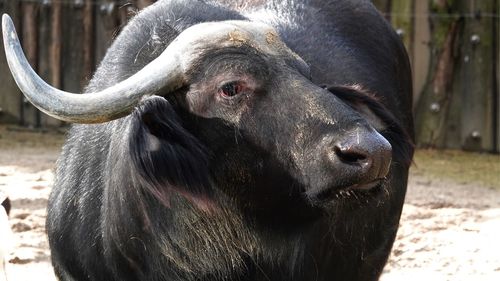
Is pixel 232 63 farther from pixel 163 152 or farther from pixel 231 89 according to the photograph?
pixel 163 152

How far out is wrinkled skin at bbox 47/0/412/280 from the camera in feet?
15.7

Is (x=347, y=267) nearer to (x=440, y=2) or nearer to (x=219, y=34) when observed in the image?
(x=219, y=34)

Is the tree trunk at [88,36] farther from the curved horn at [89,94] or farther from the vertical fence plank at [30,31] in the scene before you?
the curved horn at [89,94]

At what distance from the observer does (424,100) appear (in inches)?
495

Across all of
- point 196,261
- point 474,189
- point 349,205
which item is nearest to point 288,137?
point 349,205

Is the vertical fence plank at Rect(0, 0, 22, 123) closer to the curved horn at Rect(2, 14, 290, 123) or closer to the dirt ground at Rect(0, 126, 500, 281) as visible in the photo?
the dirt ground at Rect(0, 126, 500, 281)

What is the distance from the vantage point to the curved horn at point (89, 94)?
15.2 ft

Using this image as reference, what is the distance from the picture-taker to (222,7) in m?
5.71

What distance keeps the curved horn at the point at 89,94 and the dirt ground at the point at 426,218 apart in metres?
2.84

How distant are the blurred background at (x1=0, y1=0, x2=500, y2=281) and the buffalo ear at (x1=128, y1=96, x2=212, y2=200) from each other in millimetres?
4245

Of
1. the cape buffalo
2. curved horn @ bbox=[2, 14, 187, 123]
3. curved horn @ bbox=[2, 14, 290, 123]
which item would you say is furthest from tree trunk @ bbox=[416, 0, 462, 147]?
curved horn @ bbox=[2, 14, 187, 123]

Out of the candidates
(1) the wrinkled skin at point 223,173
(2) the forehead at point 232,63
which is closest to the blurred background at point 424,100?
(1) the wrinkled skin at point 223,173

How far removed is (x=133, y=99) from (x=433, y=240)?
4361mm

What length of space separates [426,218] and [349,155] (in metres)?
4.93
